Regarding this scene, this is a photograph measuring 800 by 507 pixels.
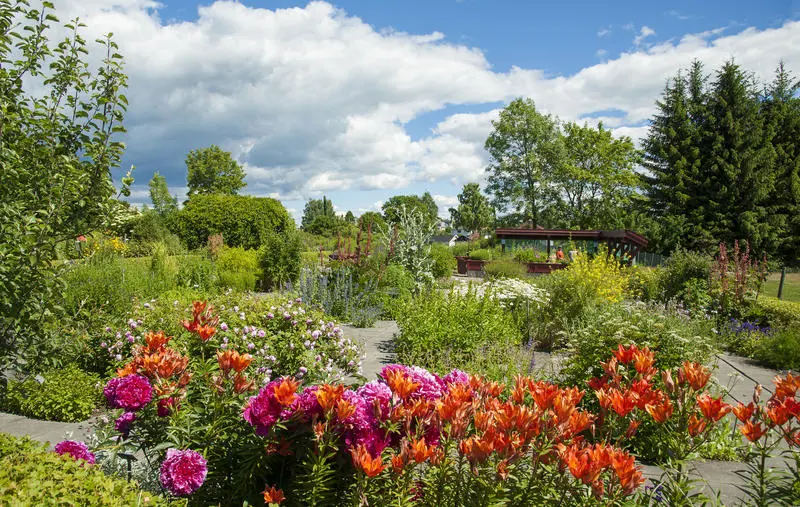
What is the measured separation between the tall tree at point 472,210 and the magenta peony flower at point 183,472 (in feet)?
166

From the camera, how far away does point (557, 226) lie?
35.5m

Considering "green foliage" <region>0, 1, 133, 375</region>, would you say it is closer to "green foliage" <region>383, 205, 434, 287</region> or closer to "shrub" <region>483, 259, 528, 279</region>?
"green foliage" <region>383, 205, 434, 287</region>

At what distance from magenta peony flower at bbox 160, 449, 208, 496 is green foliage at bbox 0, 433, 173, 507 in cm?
10

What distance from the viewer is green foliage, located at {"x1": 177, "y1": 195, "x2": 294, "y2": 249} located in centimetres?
1834

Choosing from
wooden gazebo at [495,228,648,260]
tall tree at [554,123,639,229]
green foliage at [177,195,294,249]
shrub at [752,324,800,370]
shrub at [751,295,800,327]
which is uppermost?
tall tree at [554,123,639,229]

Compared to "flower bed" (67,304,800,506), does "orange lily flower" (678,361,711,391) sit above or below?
above

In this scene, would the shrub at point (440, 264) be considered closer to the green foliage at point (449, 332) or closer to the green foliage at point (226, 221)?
the green foliage at point (226, 221)

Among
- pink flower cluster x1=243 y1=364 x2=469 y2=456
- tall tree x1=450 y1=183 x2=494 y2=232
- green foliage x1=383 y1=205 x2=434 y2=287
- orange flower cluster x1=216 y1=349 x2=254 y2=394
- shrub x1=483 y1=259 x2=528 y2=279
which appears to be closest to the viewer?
pink flower cluster x1=243 y1=364 x2=469 y2=456

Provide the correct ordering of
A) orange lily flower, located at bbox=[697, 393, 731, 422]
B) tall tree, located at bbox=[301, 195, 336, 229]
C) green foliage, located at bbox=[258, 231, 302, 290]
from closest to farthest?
orange lily flower, located at bbox=[697, 393, 731, 422]
green foliage, located at bbox=[258, 231, 302, 290]
tall tree, located at bbox=[301, 195, 336, 229]

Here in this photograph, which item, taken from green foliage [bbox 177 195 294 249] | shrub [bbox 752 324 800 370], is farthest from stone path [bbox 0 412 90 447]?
green foliage [bbox 177 195 294 249]

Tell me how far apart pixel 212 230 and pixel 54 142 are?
53.2ft

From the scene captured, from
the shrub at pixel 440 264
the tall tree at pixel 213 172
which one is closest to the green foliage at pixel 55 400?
the shrub at pixel 440 264

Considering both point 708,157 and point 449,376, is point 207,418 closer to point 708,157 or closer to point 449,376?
point 449,376

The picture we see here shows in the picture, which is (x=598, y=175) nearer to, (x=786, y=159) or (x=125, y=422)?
(x=786, y=159)
